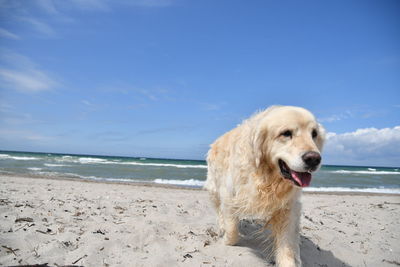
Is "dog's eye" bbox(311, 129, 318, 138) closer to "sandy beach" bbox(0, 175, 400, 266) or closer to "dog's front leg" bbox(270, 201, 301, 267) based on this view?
"dog's front leg" bbox(270, 201, 301, 267)

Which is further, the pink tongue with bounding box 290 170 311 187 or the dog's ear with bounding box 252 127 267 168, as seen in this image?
the dog's ear with bounding box 252 127 267 168

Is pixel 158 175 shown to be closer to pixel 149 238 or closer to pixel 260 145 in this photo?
pixel 149 238

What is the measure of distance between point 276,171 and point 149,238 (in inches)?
72.1

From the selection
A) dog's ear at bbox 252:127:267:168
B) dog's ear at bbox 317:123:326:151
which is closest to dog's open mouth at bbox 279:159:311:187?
dog's ear at bbox 252:127:267:168

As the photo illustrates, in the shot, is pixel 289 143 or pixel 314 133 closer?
pixel 289 143

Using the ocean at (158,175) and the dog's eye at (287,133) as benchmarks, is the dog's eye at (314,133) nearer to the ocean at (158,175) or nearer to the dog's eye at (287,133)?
the dog's eye at (287,133)

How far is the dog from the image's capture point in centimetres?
290

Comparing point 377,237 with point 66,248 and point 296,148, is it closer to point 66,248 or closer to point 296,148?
point 296,148

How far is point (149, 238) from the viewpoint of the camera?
3.78 meters

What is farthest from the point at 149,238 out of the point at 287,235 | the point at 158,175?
the point at 158,175

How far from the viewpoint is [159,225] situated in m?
4.40

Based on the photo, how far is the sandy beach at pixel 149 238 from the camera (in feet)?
10.3

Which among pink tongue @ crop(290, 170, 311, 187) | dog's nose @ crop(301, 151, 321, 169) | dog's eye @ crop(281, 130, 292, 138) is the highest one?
dog's eye @ crop(281, 130, 292, 138)

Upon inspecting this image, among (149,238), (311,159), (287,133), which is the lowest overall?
(149,238)
